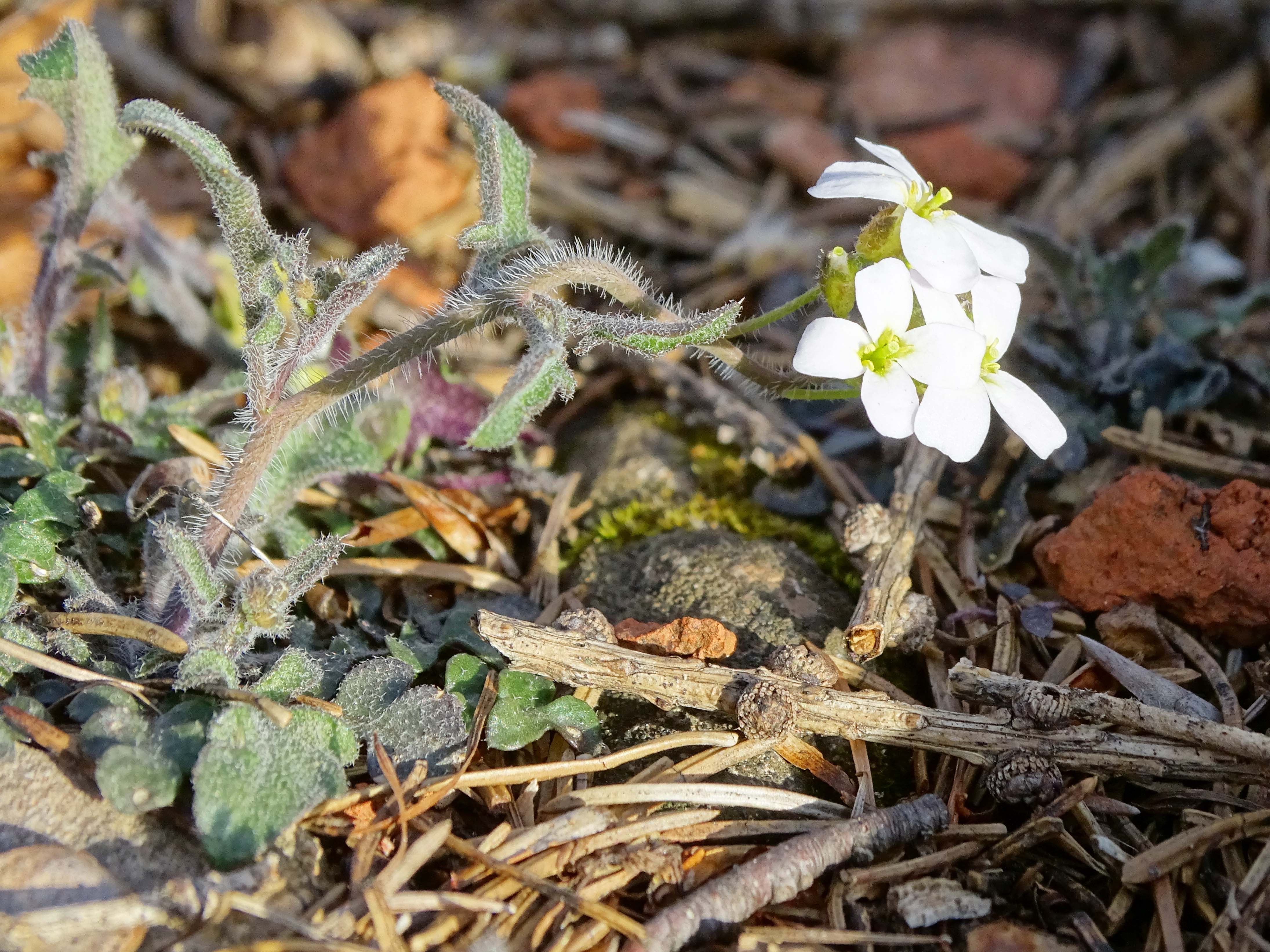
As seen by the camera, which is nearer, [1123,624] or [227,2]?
[1123,624]

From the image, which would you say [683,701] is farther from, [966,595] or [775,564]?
[966,595]

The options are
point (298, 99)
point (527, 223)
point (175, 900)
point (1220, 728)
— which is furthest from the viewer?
point (298, 99)

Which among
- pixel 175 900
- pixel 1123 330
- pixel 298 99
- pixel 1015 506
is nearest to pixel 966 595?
pixel 1015 506

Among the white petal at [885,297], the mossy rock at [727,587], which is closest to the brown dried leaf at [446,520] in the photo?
the mossy rock at [727,587]

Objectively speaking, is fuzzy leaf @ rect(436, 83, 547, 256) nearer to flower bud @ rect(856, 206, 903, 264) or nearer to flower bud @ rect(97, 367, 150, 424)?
flower bud @ rect(856, 206, 903, 264)

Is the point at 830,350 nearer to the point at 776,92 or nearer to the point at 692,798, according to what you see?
the point at 692,798

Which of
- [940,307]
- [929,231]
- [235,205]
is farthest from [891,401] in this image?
[235,205]

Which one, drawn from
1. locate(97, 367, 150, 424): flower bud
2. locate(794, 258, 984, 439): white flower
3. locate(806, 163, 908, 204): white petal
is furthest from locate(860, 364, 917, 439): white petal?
locate(97, 367, 150, 424): flower bud
